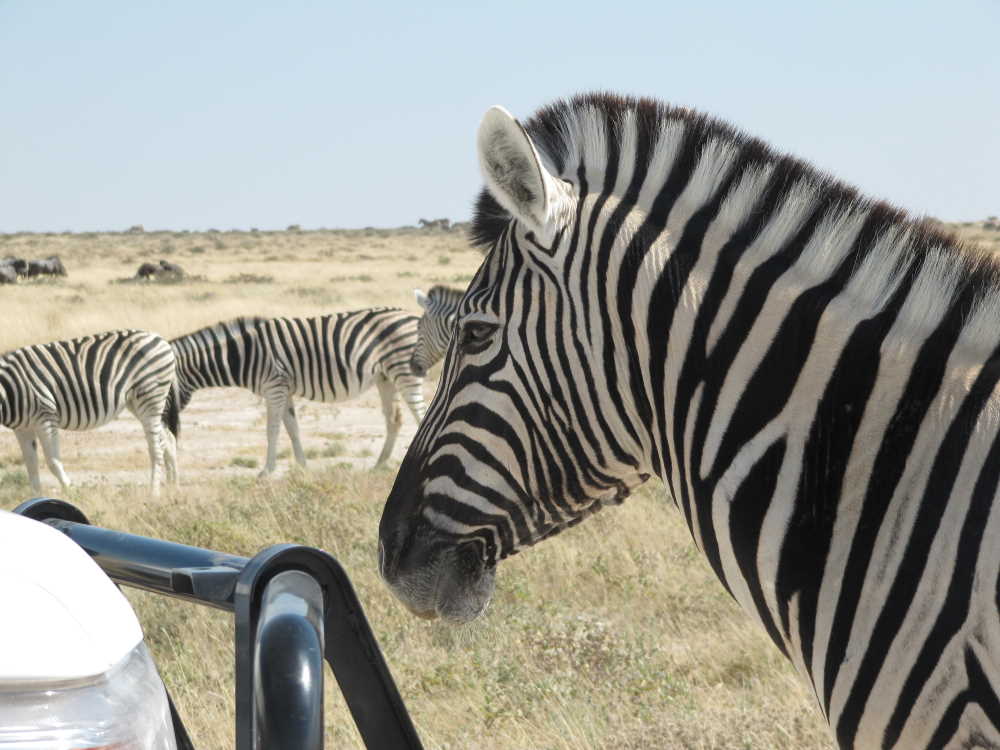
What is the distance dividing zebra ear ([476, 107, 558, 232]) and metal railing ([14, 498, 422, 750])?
1.09 m

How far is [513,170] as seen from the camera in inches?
84.7

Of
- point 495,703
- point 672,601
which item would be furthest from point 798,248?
point 672,601

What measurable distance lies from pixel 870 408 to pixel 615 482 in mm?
681

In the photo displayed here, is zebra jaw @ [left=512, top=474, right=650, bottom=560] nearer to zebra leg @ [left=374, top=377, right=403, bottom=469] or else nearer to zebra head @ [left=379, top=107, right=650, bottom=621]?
zebra head @ [left=379, top=107, right=650, bottom=621]

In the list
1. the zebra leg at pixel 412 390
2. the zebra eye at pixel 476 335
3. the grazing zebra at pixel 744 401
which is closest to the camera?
the grazing zebra at pixel 744 401

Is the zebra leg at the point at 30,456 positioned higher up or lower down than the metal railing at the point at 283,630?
lower down

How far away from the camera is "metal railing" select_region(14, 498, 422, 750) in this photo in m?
0.96

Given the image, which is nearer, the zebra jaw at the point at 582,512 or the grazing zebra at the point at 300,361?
the zebra jaw at the point at 582,512

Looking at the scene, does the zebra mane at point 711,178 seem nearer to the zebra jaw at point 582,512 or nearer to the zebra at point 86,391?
the zebra jaw at point 582,512

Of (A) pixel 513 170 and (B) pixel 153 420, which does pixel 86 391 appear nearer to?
(B) pixel 153 420

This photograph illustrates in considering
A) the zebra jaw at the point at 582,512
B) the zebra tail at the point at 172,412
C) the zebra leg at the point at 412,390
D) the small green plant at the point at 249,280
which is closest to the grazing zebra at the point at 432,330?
the zebra leg at the point at 412,390

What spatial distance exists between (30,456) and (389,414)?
4.49 m

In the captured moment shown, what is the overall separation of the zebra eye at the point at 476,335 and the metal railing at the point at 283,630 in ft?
3.29

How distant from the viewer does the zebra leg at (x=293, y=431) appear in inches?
493
